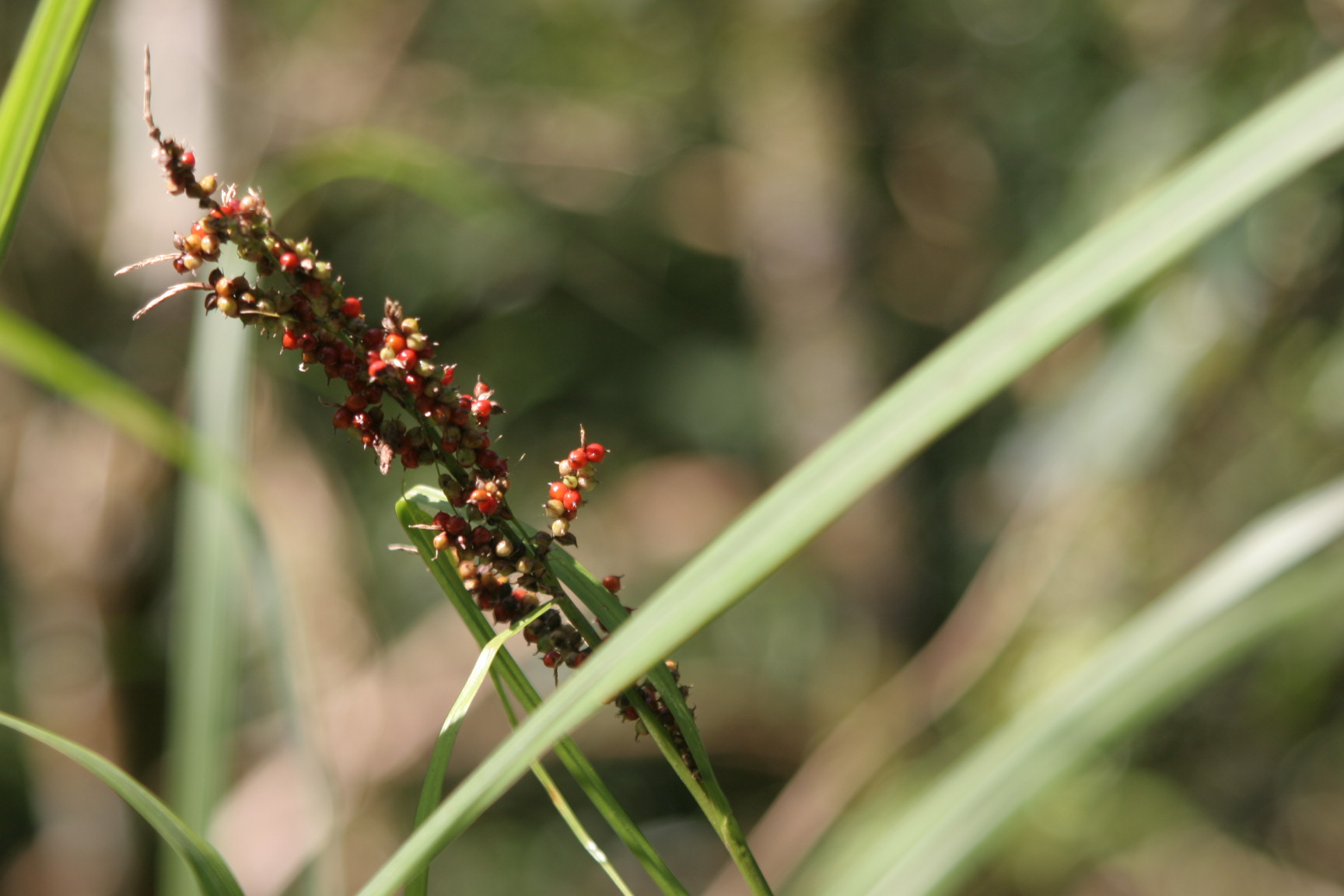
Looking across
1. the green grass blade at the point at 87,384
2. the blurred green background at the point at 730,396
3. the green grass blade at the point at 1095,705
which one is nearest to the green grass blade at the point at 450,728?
the green grass blade at the point at 1095,705

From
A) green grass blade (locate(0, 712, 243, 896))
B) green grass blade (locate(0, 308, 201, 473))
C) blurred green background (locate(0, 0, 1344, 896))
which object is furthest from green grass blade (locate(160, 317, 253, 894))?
blurred green background (locate(0, 0, 1344, 896))

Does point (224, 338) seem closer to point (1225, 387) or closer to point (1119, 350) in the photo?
point (1119, 350)

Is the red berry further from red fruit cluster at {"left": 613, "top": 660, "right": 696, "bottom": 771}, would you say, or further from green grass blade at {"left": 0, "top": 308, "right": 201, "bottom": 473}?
green grass blade at {"left": 0, "top": 308, "right": 201, "bottom": 473}

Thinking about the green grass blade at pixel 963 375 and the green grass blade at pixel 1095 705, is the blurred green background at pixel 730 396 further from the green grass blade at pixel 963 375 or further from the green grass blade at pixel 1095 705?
the green grass blade at pixel 963 375

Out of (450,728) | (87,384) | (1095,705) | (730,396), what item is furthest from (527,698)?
(730,396)

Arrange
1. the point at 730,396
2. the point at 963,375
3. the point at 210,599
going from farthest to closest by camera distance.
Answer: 1. the point at 730,396
2. the point at 210,599
3. the point at 963,375

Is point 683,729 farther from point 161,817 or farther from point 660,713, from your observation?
point 161,817
